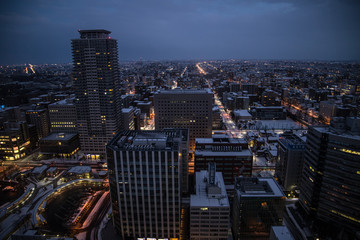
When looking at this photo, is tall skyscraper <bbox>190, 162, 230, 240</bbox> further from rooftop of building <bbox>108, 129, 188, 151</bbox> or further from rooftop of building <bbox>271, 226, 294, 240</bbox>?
rooftop of building <bbox>108, 129, 188, 151</bbox>

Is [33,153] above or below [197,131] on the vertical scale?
below

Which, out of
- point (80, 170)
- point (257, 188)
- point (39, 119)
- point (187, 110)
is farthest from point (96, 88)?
point (257, 188)

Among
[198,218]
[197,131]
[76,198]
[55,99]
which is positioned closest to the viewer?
[198,218]

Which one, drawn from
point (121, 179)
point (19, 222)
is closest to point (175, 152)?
point (121, 179)

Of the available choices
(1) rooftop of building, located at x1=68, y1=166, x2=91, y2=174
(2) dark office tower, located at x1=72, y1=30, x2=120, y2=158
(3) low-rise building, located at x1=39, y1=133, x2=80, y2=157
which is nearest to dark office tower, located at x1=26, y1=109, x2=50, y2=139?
(3) low-rise building, located at x1=39, y1=133, x2=80, y2=157

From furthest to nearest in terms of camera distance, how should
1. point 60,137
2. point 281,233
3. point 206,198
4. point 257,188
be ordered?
point 60,137, point 257,188, point 206,198, point 281,233

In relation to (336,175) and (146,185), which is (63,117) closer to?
(146,185)

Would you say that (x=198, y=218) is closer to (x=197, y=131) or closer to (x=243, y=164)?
(x=243, y=164)
